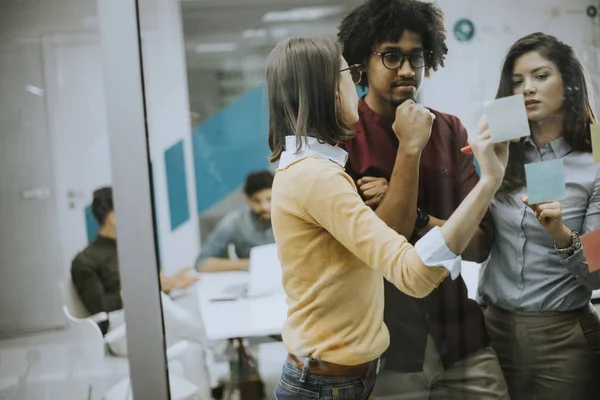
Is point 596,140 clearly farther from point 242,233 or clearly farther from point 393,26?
point 242,233

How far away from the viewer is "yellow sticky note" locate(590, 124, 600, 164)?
1.65 metres

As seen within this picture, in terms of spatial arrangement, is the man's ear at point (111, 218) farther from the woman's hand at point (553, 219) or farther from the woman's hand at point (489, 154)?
the woman's hand at point (553, 219)

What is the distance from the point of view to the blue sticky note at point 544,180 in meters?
1.63

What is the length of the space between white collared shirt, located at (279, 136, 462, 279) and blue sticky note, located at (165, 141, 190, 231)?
34cm

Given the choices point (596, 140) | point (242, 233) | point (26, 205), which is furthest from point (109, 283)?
point (596, 140)

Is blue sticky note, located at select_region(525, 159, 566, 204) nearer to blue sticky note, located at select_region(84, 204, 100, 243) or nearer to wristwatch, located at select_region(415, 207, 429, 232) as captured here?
wristwatch, located at select_region(415, 207, 429, 232)

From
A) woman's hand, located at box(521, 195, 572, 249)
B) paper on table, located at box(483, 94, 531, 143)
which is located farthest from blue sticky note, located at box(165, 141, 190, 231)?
woman's hand, located at box(521, 195, 572, 249)

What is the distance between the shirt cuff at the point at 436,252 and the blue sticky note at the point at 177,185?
70 cm

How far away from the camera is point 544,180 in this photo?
163cm

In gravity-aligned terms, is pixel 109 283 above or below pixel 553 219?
below

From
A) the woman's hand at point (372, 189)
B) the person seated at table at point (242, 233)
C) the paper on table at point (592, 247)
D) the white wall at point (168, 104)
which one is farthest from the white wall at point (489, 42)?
the white wall at point (168, 104)

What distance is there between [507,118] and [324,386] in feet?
2.82

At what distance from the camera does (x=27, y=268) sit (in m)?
1.86

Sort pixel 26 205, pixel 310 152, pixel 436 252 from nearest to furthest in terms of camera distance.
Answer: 1. pixel 436 252
2. pixel 310 152
3. pixel 26 205
